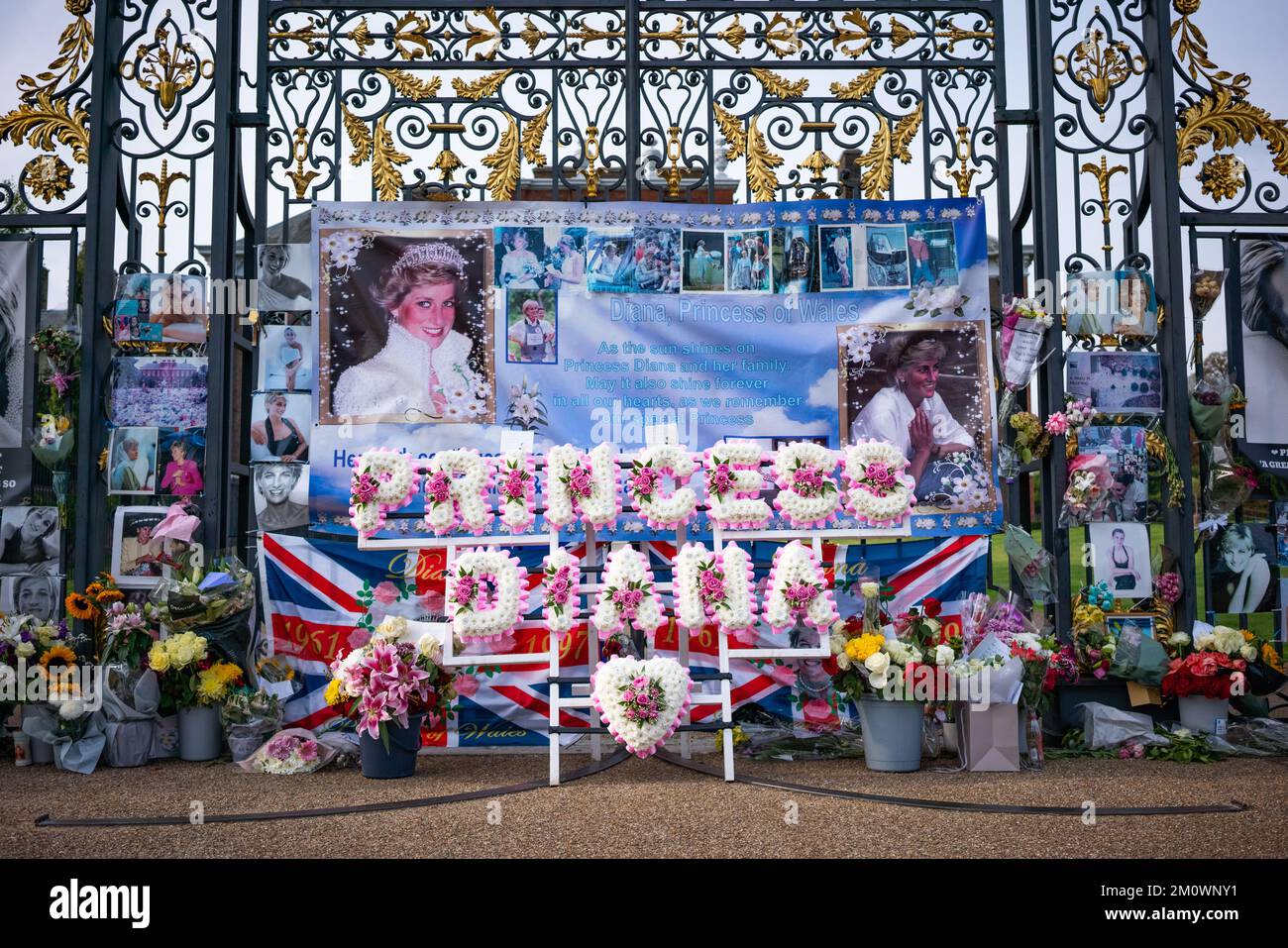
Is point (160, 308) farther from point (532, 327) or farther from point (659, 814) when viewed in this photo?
point (659, 814)

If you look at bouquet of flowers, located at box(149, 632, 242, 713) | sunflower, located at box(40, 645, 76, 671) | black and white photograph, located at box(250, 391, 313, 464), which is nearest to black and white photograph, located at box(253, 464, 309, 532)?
black and white photograph, located at box(250, 391, 313, 464)

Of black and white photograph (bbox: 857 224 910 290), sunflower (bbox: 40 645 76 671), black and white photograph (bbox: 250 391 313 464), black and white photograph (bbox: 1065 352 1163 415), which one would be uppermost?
black and white photograph (bbox: 857 224 910 290)

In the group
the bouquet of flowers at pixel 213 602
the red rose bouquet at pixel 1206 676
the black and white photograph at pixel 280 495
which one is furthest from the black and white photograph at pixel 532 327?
the red rose bouquet at pixel 1206 676

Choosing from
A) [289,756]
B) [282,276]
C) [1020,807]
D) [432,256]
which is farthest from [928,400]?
[289,756]

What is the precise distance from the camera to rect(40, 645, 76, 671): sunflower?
623cm

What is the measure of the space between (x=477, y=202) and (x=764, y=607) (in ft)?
10.3

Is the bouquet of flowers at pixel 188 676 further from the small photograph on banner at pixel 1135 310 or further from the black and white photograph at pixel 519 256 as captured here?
the small photograph on banner at pixel 1135 310

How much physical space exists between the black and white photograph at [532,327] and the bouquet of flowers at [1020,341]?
2.73m

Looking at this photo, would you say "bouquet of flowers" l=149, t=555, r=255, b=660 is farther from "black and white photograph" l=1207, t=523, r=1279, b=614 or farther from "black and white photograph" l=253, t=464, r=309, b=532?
"black and white photograph" l=1207, t=523, r=1279, b=614

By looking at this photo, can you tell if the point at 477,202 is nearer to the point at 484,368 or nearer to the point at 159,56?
the point at 484,368

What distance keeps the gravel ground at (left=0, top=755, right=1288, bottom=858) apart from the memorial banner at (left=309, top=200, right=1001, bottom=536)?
177cm

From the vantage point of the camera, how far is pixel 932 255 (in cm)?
694

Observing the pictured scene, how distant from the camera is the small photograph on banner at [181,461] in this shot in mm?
6789

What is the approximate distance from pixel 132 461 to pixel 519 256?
2.64 metres
